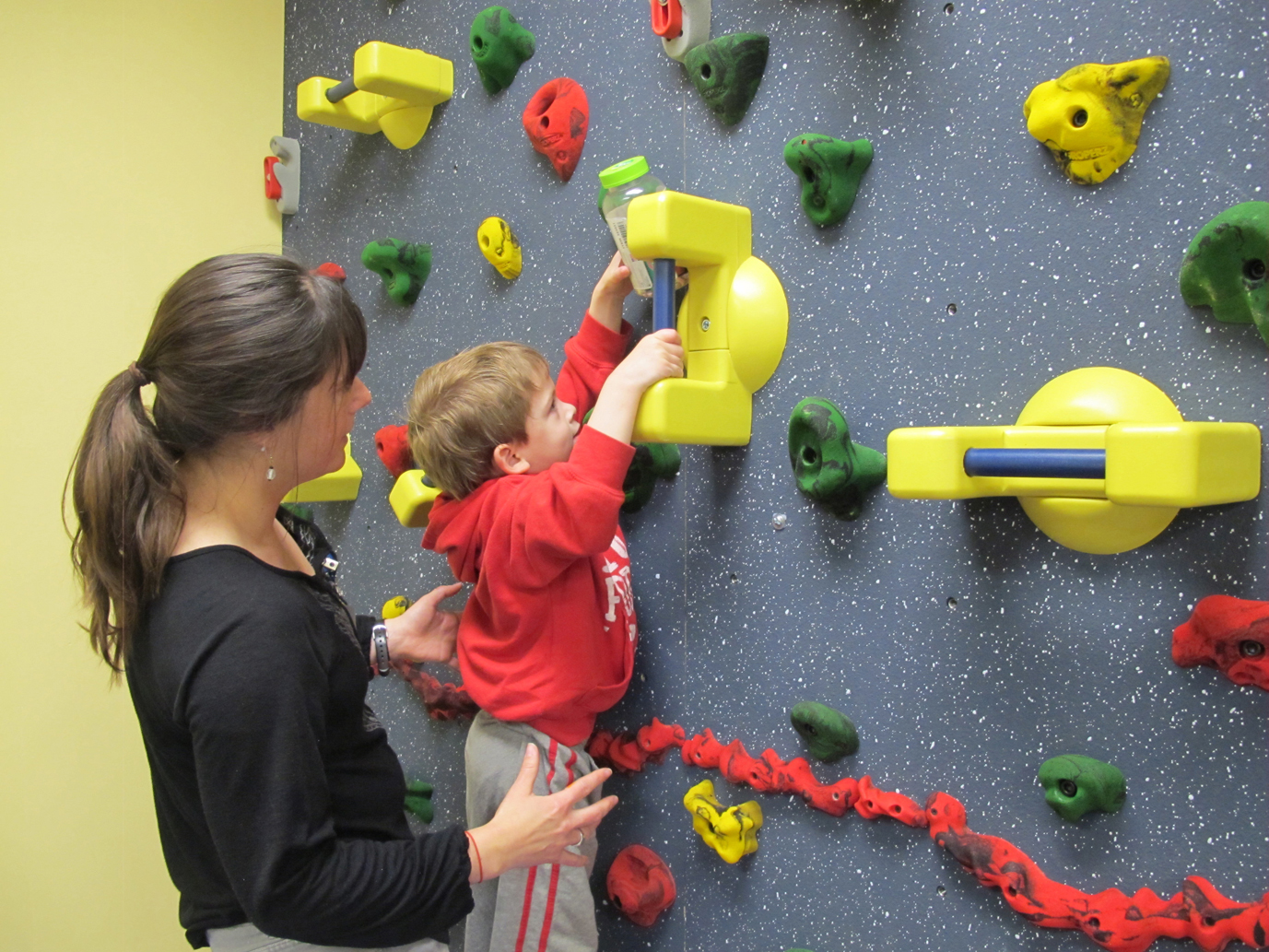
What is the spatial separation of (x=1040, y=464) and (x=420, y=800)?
1.01 m

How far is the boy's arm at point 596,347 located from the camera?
1.03 meters

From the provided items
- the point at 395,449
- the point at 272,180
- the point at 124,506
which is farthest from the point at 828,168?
the point at 272,180

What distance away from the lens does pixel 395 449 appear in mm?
1341

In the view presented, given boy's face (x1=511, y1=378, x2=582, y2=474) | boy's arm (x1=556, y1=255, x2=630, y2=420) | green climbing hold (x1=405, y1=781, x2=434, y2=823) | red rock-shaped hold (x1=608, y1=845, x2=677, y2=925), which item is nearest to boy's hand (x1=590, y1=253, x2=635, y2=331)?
boy's arm (x1=556, y1=255, x2=630, y2=420)

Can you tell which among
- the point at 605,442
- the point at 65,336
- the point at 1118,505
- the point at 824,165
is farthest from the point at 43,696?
the point at 1118,505

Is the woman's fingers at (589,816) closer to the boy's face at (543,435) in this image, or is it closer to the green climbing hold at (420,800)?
the boy's face at (543,435)

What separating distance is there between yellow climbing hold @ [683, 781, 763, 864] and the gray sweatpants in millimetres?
106

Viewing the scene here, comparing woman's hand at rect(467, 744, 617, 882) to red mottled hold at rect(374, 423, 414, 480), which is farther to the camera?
red mottled hold at rect(374, 423, 414, 480)

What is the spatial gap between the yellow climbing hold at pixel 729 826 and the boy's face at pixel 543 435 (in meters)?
0.35

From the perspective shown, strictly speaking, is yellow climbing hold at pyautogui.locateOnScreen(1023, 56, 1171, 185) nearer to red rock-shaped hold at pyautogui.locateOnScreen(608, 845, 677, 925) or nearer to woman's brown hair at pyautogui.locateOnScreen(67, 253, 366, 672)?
woman's brown hair at pyautogui.locateOnScreen(67, 253, 366, 672)

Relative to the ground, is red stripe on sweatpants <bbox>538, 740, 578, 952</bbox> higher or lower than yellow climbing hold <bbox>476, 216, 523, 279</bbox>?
lower

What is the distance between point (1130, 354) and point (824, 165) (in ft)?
0.94

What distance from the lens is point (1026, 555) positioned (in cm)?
75

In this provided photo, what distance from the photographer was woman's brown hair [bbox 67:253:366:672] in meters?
0.76
